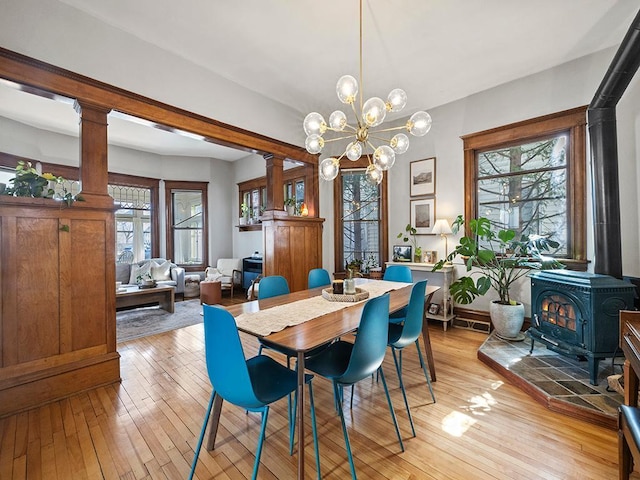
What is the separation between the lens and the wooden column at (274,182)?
4.09 m

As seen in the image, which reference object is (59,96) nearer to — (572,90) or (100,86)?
(100,86)

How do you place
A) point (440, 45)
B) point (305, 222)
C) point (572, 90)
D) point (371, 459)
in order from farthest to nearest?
point (305, 222) < point (572, 90) < point (440, 45) < point (371, 459)

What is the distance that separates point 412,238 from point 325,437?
128 inches

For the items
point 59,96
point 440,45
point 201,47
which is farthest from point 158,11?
point 440,45

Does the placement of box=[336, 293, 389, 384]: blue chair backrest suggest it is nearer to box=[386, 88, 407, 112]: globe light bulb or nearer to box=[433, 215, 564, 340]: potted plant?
box=[386, 88, 407, 112]: globe light bulb

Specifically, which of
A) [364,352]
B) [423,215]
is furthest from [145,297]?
[423,215]

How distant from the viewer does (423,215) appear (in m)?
4.28

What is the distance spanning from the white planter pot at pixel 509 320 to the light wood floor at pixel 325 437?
823mm

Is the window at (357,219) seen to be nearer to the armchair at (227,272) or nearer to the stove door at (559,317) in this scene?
the stove door at (559,317)

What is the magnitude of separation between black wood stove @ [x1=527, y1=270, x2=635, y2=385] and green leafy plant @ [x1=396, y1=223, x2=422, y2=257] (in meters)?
1.74

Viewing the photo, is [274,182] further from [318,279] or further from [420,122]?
[420,122]

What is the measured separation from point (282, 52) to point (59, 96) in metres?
2.03

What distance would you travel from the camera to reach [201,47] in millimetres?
2861

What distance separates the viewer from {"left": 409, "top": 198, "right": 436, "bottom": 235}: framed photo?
13.8 ft
